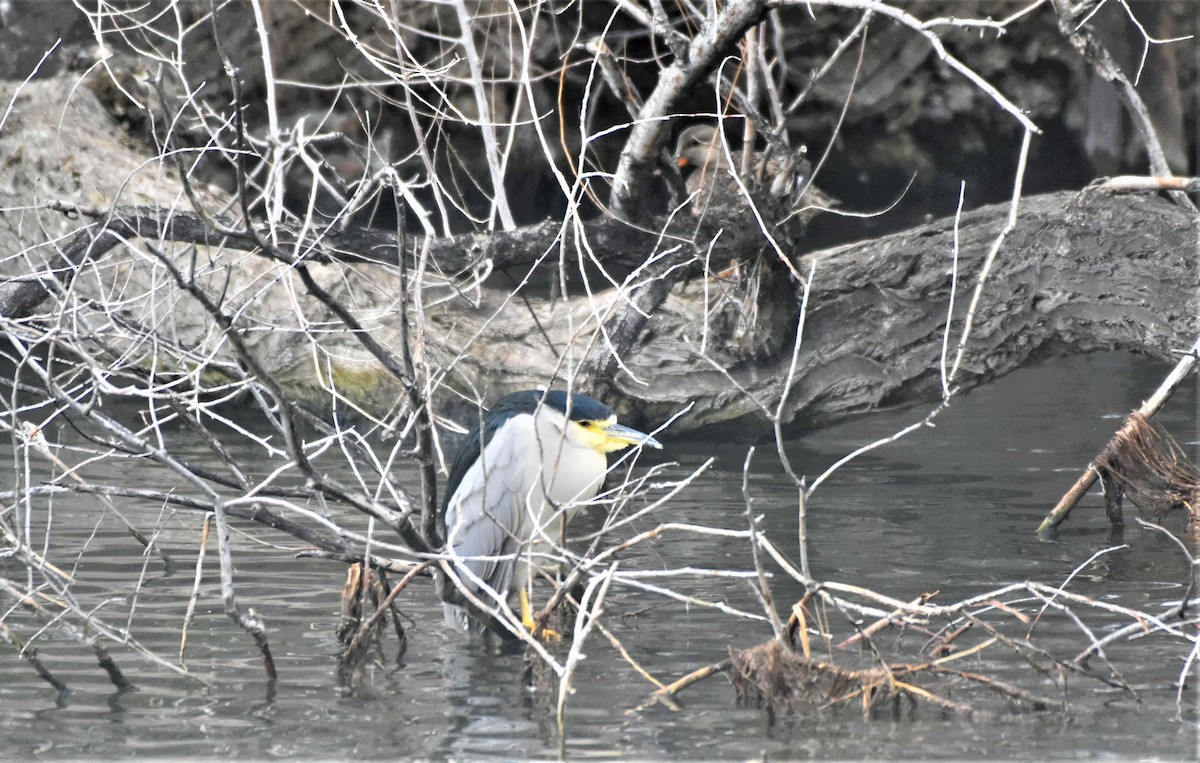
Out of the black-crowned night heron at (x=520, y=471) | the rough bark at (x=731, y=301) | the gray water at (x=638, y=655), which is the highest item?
the rough bark at (x=731, y=301)

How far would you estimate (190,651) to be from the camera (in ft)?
14.5

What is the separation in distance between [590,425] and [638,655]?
0.74 metres

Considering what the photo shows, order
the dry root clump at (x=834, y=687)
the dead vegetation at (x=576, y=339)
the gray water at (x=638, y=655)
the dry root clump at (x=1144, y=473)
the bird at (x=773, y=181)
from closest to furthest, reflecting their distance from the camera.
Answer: the gray water at (x=638, y=655)
the dry root clump at (x=834, y=687)
the dead vegetation at (x=576, y=339)
the dry root clump at (x=1144, y=473)
the bird at (x=773, y=181)

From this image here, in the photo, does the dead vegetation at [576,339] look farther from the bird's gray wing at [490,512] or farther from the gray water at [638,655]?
the bird's gray wing at [490,512]

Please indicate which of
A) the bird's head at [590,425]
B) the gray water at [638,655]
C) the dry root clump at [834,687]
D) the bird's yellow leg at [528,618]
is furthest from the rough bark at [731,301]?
the dry root clump at [834,687]

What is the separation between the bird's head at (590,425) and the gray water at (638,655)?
0.62m

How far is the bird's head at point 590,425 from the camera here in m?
4.61

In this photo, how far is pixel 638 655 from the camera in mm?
4422

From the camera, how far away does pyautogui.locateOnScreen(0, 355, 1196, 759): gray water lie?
3.63 m

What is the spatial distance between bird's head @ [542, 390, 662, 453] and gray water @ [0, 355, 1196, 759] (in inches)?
24.2

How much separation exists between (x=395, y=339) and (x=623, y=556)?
7.75 ft

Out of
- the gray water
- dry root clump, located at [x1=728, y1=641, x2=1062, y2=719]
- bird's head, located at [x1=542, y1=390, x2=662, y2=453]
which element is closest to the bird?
the gray water

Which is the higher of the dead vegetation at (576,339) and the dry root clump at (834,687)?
the dead vegetation at (576,339)

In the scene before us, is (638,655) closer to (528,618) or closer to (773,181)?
(528,618)
